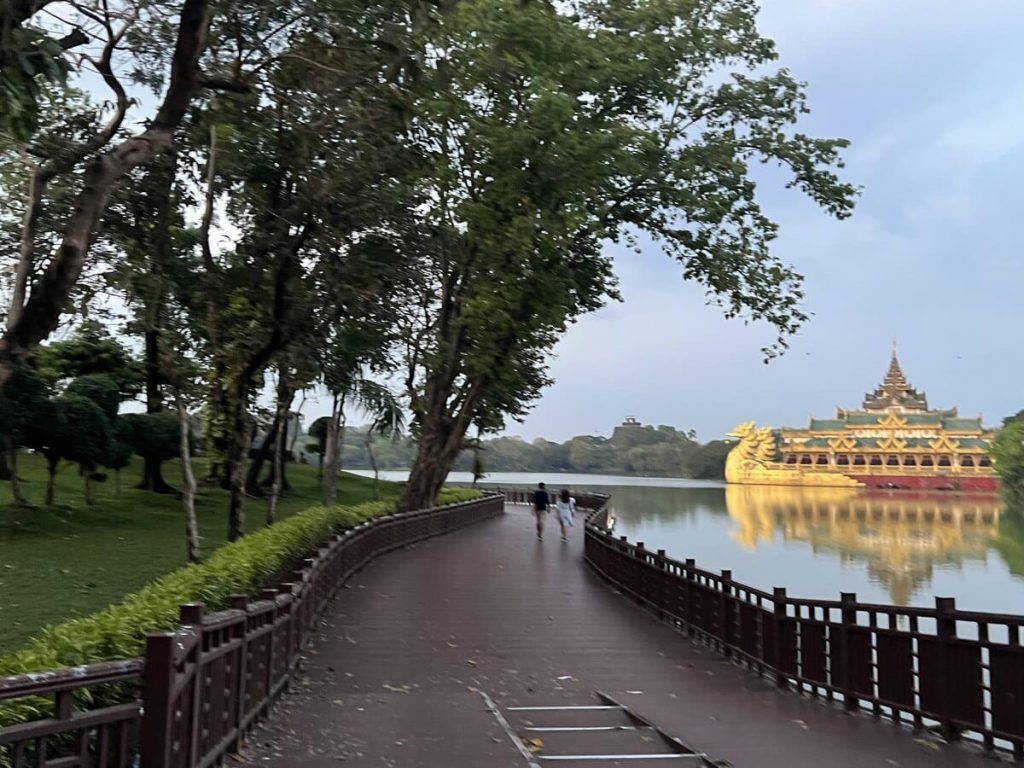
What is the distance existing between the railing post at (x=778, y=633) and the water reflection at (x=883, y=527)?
8323 millimetres

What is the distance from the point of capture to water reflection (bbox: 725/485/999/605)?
21953 mm

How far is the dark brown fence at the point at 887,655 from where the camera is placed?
6.43 meters

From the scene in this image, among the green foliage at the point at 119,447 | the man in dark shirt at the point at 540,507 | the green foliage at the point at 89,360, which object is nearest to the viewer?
the green foliage at the point at 119,447

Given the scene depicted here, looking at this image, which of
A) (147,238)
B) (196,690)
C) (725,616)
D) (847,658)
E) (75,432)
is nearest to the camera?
(196,690)

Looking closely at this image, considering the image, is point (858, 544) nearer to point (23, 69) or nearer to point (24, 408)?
point (24, 408)

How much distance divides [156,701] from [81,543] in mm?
16083

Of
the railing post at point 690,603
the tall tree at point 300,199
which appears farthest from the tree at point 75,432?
the railing post at point 690,603

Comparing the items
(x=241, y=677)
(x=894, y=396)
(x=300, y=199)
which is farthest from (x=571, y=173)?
(x=894, y=396)

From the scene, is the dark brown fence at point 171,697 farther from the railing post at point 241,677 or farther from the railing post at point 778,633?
the railing post at point 778,633

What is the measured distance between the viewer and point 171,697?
409 centimetres

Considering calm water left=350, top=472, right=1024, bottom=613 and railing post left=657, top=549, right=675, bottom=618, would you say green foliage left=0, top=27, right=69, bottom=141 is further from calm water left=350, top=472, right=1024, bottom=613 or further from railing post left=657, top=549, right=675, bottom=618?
calm water left=350, top=472, right=1024, bottom=613

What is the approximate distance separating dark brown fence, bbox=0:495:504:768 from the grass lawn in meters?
5.14

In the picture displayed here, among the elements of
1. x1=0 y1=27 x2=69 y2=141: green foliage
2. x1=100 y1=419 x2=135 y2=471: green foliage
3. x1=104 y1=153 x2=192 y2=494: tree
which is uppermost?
x1=104 y1=153 x2=192 y2=494: tree

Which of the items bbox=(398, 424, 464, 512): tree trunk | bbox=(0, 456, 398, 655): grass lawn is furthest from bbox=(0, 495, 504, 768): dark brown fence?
bbox=(398, 424, 464, 512): tree trunk
